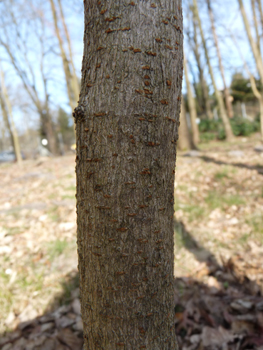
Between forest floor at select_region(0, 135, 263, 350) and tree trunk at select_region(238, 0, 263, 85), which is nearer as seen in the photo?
forest floor at select_region(0, 135, 263, 350)

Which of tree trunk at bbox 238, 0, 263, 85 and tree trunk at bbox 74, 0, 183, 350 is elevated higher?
tree trunk at bbox 238, 0, 263, 85

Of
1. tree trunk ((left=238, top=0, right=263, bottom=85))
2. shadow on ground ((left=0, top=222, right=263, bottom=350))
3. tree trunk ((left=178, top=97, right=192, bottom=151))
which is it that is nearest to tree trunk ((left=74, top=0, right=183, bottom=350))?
shadow on ground ((left=0, top=222, right=263, bottom=350))

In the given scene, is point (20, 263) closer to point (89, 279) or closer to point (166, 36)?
point (89, 279)

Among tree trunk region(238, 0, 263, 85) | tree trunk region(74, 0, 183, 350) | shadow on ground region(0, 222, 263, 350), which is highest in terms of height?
tree trunk region(238, 0, 263, 85)

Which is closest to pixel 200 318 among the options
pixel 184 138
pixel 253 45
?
pixel 253 45

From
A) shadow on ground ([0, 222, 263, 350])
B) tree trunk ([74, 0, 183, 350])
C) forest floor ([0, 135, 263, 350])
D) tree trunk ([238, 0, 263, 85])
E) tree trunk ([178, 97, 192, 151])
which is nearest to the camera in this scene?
tree trunk ([74, 0, 183, 350])

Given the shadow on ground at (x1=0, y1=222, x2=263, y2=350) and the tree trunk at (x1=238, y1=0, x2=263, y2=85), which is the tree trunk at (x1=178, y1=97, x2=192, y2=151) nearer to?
the tree trunk at (x1=238, y1=0, x2=263, y2=85)

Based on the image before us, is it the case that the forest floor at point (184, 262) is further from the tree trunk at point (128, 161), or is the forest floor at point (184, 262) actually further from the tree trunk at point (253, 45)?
the tree trunk at point (253, 45)

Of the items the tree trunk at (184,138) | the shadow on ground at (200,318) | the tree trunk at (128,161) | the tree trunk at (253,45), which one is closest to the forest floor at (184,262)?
the shadow on ground at (200,318)
